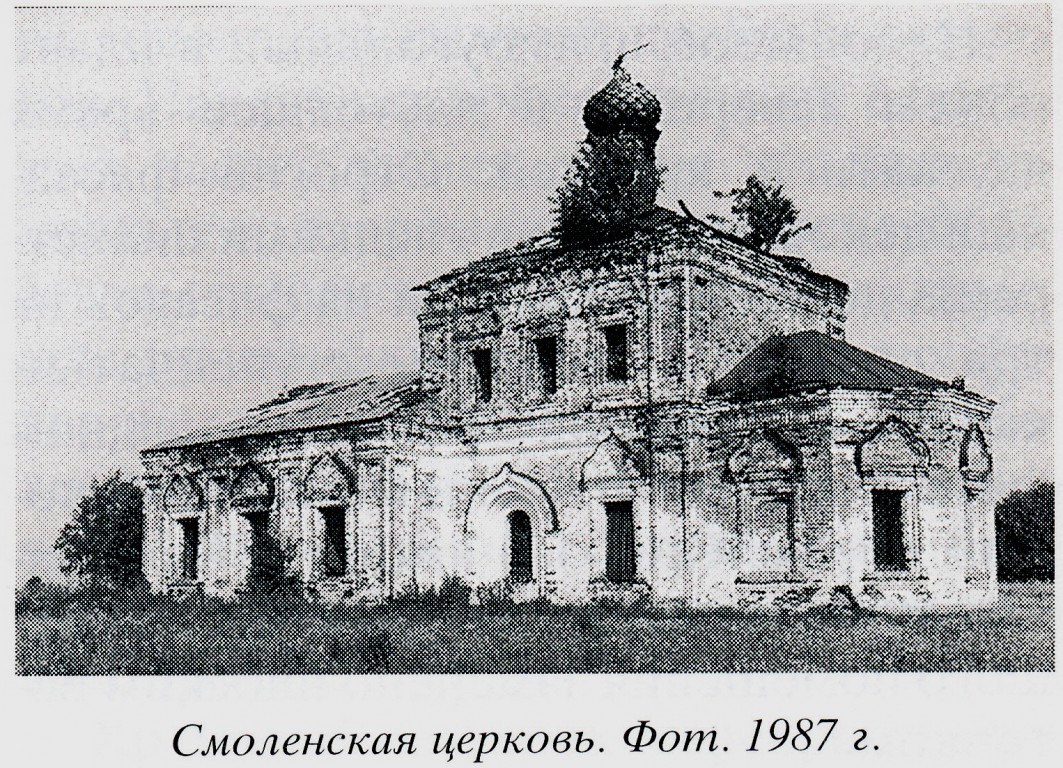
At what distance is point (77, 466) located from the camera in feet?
61.8

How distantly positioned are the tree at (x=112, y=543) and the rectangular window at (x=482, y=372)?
6239 millimetres

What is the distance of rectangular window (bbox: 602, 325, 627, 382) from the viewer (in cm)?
2283

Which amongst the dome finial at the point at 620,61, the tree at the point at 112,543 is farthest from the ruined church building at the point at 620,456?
the dome finial at the point at 620,61

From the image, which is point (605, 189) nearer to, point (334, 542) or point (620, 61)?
point (620, 61)

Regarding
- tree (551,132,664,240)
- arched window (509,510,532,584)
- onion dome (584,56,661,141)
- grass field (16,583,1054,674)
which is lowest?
grass field (16,583,1054,674)

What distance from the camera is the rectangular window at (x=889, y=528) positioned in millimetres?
20719

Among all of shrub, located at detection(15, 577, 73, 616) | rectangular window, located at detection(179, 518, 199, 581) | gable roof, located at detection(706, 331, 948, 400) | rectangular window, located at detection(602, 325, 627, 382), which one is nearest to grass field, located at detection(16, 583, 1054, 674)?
shrub, located at detection(15, 577, 73, 616)

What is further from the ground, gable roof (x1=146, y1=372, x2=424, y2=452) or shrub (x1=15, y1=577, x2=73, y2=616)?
gable roof (x1=146, y1=372, x2=424, y2=452)

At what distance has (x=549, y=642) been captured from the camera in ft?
59.7

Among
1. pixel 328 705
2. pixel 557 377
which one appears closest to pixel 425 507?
pixel 557 377

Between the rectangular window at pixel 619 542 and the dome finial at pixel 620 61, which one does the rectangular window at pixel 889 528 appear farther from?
the dome finial at pixel 620 61

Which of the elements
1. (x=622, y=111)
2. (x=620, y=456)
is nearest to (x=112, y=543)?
(x=620, y=456)

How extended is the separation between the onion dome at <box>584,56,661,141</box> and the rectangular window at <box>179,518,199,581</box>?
9.56 metres

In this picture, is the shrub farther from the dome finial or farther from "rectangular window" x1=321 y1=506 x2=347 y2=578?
the dome finial
